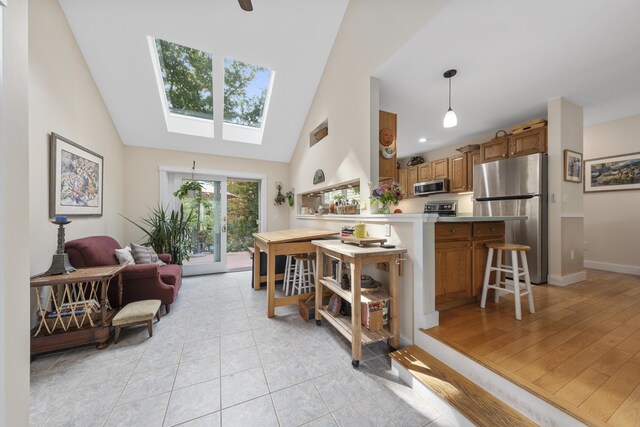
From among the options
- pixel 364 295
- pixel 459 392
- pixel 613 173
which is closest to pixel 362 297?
pixel 364 295

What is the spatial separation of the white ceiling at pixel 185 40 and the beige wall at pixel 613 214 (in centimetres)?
458

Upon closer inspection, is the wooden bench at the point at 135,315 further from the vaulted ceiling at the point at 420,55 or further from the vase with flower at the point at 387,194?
the vaulted ceiling at the point at 420,55

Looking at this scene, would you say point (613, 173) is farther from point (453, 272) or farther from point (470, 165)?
point (453, 272)

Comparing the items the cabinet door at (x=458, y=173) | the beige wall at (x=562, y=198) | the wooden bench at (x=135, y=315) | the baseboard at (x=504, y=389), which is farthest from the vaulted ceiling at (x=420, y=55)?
the wooden bench at (x=135, y=315)

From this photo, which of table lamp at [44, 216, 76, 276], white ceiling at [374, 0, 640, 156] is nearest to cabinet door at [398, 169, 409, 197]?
white ceiling at [374, 0, 640, 156]

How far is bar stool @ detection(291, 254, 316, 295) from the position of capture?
2844 millimetres

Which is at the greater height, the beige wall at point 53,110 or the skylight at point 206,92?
the skylight at point 206,92

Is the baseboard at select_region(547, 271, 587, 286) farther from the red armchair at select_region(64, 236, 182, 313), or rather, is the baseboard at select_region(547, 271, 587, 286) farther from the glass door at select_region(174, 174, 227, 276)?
the glass door at select_region(174, 174, 227, 276)

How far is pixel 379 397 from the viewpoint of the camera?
57.4 inches

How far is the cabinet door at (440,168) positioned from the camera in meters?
4.53

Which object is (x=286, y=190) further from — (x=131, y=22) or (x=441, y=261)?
(x=441, y=261)

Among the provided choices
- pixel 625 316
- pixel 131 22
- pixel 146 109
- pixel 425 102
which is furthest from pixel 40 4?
pixel 625 316

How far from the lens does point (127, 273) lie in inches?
95.4

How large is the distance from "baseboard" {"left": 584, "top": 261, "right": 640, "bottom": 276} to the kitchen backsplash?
78.4 inches
